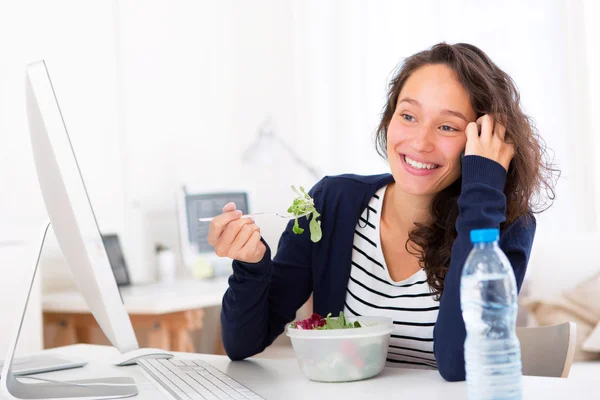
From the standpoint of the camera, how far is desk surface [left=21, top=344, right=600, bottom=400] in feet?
3.54

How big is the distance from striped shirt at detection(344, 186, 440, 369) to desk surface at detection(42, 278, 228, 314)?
52.4 inches

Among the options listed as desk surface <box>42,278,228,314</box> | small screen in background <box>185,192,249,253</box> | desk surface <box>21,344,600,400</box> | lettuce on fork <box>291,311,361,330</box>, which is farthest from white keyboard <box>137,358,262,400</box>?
small screen in background <box>185,192,249,253</box>

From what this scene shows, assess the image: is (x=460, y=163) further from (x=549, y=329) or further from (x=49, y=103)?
(x=49, y=103)

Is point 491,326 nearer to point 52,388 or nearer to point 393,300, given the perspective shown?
point 393,300

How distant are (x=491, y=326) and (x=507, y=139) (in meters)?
0.49

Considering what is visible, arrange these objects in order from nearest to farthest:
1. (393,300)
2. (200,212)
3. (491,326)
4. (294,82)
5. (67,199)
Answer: (491,326), (67,199), (393,300), (200,212), (294,82)

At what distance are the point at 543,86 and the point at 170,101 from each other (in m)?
1.77

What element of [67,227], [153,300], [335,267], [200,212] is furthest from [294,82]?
[67,227]

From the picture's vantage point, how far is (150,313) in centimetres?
276

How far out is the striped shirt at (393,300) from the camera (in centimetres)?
147

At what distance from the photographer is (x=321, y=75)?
13.5 ft

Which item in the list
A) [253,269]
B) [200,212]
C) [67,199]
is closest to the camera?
[67,199]

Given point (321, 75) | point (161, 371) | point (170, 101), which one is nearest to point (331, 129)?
point (321, 75)

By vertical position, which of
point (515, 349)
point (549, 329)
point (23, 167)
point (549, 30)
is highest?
point (549, 30)
